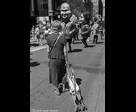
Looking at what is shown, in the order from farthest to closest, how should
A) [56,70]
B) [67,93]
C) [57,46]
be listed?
[67,93]
[56,70]
[57,46]

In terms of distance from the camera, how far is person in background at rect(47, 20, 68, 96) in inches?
154

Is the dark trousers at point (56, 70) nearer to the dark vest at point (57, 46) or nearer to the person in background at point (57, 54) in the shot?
the person in background at point (57, 54)

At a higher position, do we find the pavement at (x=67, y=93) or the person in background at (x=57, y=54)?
the person in background at (x=57, y=54)

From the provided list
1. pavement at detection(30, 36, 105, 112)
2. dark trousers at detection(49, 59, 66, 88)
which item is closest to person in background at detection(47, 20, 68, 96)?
dark trousers at detection(49, 59, 66, 88)

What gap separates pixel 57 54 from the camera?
4.00 m

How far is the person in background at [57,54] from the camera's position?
391 centimetres

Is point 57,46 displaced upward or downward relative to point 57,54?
upward

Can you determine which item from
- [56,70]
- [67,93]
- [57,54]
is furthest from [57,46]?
[67,93]

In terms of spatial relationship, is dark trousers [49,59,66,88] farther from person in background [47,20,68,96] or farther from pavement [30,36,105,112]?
pavement [30,36,105,112]

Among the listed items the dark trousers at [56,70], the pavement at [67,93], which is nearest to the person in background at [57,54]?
the dark trousers at [56,70]

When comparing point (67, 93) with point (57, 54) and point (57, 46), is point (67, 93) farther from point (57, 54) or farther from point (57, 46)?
point (57, 46)
